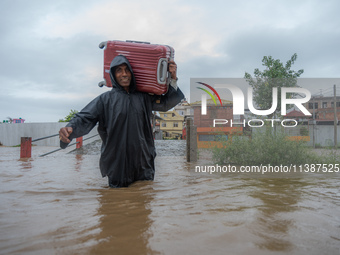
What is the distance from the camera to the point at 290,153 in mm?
6898

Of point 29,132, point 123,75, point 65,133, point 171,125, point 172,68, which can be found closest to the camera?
point 65,133

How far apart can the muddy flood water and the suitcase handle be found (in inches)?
51.0

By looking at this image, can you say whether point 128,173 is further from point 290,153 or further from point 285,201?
point 290,153

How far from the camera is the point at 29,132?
22266 millimetres

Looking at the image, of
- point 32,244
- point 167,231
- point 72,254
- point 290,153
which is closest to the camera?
point 72,254

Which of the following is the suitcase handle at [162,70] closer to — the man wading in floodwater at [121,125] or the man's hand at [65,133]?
the man wading in floodwater at [121,125]

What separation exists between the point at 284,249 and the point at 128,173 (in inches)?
88.9

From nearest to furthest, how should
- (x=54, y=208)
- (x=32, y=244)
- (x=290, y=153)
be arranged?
(x=32, y=244) < (x=54, y=208) < (x=290, y=153)

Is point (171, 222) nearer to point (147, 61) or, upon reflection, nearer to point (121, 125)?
point (121, 125)

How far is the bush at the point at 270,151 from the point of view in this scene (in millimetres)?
6879

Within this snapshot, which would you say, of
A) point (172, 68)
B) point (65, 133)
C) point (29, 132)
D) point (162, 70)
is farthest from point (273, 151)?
point (29, 132)

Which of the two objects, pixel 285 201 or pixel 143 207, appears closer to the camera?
pixel 143 207

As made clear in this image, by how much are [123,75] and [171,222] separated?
6.61 ft

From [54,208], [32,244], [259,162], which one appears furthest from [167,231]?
[259,162]
